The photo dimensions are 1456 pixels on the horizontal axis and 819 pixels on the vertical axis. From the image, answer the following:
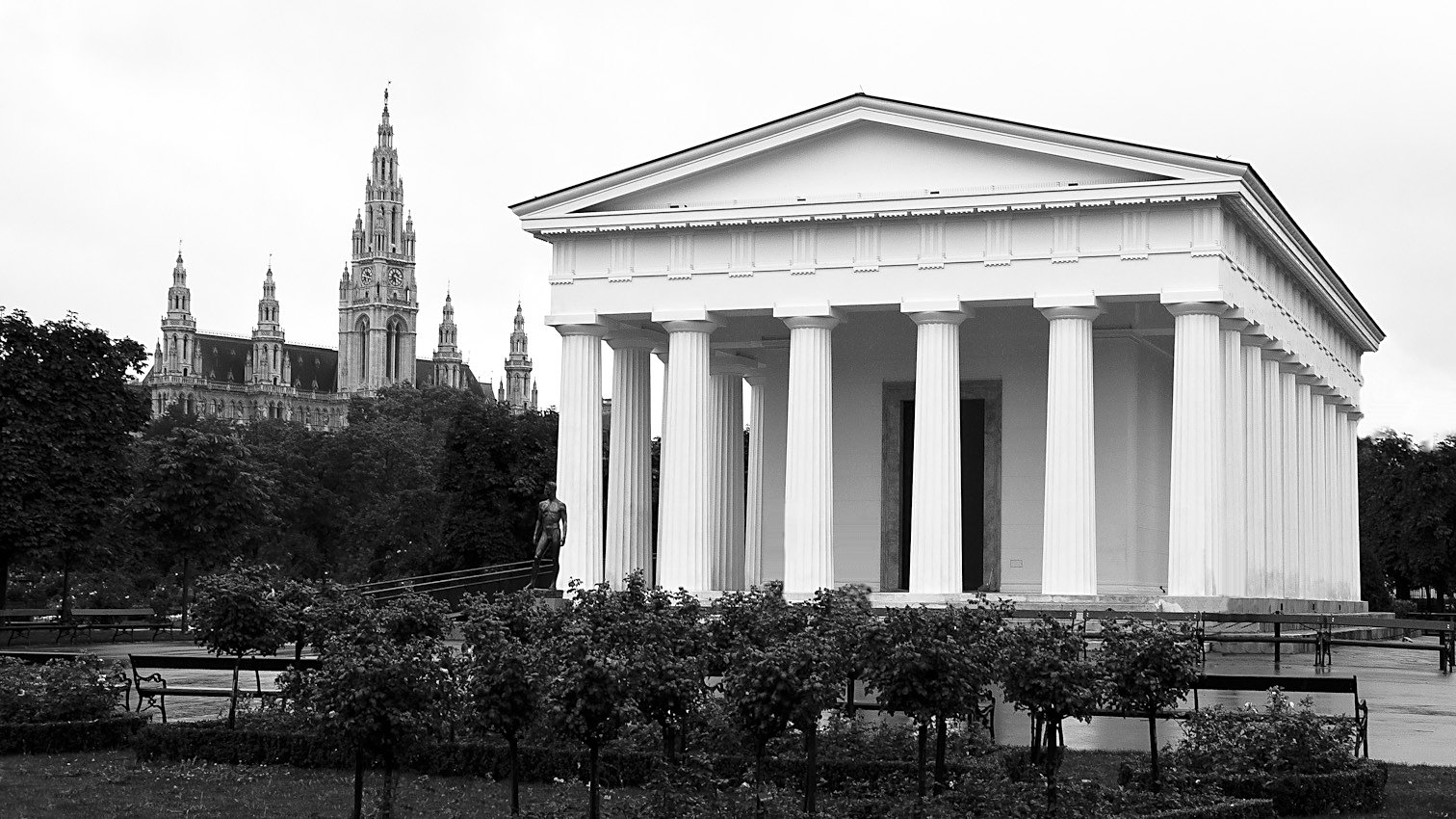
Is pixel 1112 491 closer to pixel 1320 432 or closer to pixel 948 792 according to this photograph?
pixel 1320 432

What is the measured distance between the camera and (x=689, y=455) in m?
47.9

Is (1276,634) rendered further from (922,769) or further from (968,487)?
(922,769)

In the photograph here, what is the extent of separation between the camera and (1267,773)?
61.5 feet

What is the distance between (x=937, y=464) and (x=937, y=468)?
0.10m

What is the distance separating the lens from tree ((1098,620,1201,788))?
60.8 feet

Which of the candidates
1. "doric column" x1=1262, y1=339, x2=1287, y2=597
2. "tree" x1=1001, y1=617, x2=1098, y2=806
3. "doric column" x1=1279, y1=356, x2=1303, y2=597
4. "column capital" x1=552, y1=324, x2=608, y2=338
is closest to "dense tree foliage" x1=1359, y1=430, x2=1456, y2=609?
"doric column" x1=1279, y1=356, x2=1303, y2=597

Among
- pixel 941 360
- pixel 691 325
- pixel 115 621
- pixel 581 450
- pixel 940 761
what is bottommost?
pixel 115 621

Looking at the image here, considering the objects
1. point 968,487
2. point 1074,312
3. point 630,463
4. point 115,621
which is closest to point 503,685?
point 1074,312

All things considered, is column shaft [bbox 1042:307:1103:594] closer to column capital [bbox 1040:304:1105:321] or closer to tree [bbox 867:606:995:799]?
column capital [bbox 1040:304:1105:321]

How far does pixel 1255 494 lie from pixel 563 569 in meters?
19.1

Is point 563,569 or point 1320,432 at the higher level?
point 1320,432

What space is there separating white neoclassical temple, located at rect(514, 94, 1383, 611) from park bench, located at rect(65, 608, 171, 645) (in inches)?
501

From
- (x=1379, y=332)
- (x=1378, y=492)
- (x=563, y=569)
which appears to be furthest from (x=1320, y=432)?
(x=1378, y=492)

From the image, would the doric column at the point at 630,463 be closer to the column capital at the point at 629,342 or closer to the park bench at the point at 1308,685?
the column capital at the point at 629,342
